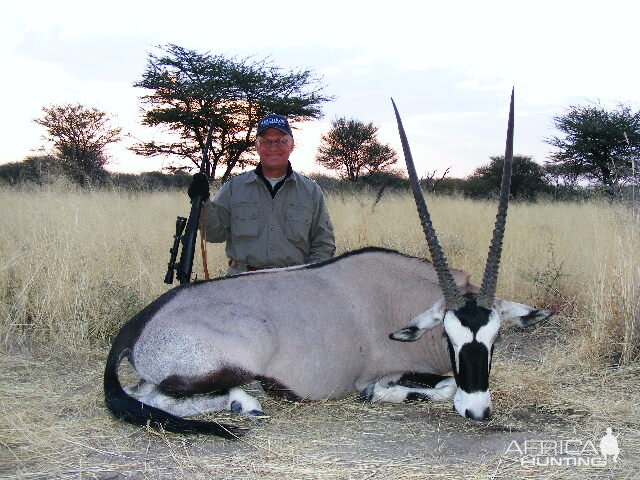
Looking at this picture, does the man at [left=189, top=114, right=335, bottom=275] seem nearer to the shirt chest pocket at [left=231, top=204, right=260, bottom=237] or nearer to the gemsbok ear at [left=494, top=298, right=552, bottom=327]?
the shirt chest pocket at [left=231, top=204, right=260, bottom=237]

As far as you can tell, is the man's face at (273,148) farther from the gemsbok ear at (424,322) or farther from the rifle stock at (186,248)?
the gemsbok ear at (424,322)

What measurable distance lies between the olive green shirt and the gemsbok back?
124 cm

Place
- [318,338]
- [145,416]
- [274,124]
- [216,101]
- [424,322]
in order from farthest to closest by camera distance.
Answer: [216,101] → [274,124] → [318,338] → [424,322] → [145,416]

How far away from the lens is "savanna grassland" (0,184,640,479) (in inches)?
124

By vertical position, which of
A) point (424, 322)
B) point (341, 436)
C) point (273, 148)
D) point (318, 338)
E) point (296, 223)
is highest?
point (273, 148)

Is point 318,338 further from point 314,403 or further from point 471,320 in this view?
point 471,320

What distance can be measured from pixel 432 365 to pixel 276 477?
156 centimetres

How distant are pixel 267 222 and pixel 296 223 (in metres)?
0.23

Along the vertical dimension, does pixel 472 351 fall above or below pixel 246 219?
below

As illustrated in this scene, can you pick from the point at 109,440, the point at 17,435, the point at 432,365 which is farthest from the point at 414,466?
the point at 17,435

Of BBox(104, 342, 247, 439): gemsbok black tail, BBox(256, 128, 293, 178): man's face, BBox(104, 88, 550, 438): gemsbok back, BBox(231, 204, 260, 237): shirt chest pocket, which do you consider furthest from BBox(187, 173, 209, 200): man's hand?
BBox(104, 342, 247, 439): gemsbok black tail

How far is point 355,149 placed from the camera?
1000 inches

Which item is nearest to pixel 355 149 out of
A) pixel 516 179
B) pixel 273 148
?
pixel 516 179

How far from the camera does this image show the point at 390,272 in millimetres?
4383
